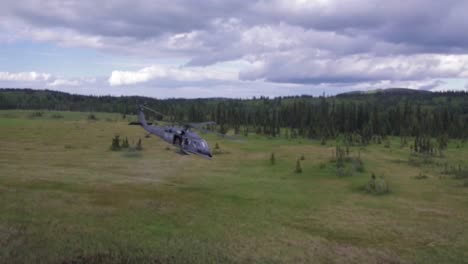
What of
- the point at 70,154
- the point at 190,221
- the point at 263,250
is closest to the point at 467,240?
the point at 263,250

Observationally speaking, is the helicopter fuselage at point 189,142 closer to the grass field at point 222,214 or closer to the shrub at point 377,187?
the grass field at point 222,214

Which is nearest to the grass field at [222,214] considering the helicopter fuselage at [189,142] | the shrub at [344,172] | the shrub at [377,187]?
the shrub at [377,187]

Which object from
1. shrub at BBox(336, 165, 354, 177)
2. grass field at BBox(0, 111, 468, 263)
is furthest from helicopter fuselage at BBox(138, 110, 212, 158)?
shrub at BBox(336, 165, 354, 177)

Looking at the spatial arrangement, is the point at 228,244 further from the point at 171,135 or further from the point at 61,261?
the point at 171,135

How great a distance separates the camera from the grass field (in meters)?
19.0

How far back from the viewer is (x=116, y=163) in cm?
4666

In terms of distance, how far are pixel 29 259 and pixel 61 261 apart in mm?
1215

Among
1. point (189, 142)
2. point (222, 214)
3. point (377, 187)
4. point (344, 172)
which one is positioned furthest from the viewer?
point (344, 172)

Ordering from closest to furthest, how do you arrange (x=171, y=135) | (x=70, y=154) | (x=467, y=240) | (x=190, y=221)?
1. (x=467, y=240)
2. (x=190, y=221)
3. (x=171, y=135)
4. (x=70, y=154)

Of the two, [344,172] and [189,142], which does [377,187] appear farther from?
[189,142]

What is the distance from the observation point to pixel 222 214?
2506 centimetres

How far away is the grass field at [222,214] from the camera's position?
62.5ft

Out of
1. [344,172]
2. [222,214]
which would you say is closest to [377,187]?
[344,172]

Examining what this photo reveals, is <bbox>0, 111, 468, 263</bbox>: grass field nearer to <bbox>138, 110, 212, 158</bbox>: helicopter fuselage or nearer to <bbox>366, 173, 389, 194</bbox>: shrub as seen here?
<bbox>366, 173, 389, 194</bbox>: shrub
